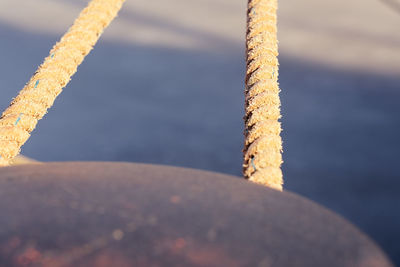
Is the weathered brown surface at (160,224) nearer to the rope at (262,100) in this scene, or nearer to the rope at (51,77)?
the rope at (262,100)

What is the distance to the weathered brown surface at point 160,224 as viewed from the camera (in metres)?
0.69

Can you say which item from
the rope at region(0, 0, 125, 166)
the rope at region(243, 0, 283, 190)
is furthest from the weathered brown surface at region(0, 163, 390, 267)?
the rope at region(0, 0, 125, 166)

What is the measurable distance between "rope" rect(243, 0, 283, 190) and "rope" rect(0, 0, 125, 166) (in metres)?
0.57

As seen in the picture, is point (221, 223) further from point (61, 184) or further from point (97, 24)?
point (97, 24)

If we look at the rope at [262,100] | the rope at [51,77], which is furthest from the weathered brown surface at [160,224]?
the rope at [51,77]

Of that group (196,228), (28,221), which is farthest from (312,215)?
(28,221)

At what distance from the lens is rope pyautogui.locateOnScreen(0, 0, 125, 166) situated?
1.41m

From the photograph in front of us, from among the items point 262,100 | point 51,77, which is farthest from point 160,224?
point 51,77

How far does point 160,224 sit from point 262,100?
2.46ft

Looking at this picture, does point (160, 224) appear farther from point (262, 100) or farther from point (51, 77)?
point (51, 77)

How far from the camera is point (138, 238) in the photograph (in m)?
0.71

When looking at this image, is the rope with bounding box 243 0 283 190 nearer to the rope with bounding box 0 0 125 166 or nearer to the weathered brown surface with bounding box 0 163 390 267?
the weathered brown surface with bounding box 0 163 390 267

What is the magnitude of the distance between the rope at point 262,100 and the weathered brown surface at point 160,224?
273 millimetres

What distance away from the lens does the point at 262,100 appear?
4.69ft
